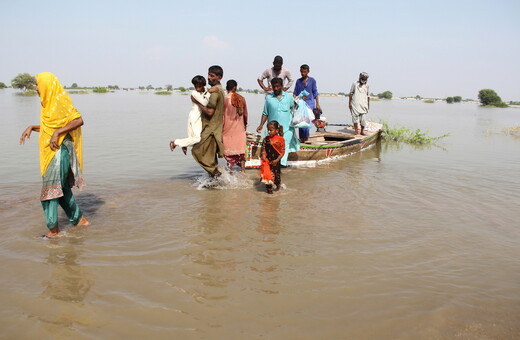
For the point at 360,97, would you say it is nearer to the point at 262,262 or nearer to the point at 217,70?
the point at 217,70

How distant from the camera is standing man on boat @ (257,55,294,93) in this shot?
7.77 meters

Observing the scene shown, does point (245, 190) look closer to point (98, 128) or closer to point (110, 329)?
point (110, 329)

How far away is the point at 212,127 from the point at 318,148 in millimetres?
3117

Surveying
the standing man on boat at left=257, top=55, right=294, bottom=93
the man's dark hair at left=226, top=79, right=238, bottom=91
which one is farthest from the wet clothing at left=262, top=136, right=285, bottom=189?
the standing man on boat at left=257, top=55, right=294, bottom=93

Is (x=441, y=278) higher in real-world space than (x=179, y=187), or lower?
lower

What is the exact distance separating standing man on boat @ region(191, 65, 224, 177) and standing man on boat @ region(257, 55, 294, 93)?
2414 mm

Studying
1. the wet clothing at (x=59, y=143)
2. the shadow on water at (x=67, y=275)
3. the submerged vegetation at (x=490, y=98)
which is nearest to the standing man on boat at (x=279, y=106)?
the wet clothing at (x=59, y=143)

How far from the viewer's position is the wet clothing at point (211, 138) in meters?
5.63

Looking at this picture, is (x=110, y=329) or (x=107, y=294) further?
(x=107, y=294)

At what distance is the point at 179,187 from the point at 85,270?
314 cm

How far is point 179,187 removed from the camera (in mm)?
6203

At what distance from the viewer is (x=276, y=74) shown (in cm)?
791

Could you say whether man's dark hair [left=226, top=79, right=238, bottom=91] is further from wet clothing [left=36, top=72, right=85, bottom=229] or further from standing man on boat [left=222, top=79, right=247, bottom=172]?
wet clothing [left=36, top=72, right=85, bottom=229]

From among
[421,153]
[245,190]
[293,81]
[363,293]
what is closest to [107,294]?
[363,293]
